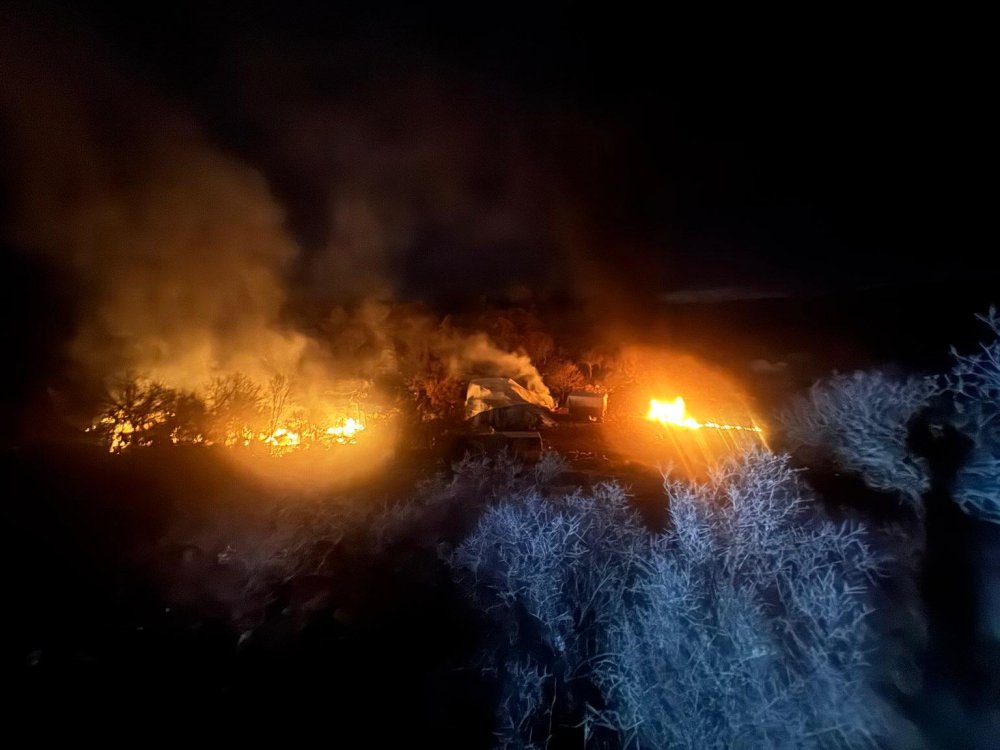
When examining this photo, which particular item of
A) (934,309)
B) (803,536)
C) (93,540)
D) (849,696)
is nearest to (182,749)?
(93,540)

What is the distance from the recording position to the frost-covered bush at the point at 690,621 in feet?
16.1

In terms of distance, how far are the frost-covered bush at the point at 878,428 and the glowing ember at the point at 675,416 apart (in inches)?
210

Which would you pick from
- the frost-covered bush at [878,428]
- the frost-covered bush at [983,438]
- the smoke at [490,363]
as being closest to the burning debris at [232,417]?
the smoke at [490,363]

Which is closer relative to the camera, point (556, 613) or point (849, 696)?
point (849, 696)

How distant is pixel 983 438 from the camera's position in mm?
7340

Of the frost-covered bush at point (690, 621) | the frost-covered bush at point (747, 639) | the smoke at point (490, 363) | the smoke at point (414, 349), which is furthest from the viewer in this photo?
the smoke at point (414, 349)

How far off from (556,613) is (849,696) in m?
3.16

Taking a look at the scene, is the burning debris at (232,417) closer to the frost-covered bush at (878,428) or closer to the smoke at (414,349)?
the smoke at (414,349)

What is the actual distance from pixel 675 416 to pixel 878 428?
36.1 ft

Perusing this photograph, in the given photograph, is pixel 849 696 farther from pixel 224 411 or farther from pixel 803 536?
pixel 224 411

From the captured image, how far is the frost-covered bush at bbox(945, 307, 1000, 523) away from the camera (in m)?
6.82

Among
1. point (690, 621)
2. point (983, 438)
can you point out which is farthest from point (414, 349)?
point (983, 438)

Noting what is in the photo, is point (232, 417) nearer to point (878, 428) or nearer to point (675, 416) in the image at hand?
point (675, 416)

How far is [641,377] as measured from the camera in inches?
1093
